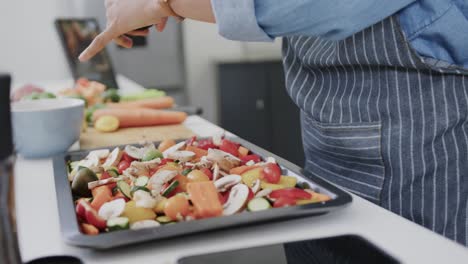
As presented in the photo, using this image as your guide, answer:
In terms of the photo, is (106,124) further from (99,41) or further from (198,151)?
(198,151)

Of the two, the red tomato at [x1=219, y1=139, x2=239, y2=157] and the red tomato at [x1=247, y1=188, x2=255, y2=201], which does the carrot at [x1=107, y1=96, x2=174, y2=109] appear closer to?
the red tomato at [x1=219, y1=139, x2=239, y2=157]

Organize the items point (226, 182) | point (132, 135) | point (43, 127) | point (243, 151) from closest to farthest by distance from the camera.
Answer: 1. point (226, 182)
2. point (243, 151)
3. point (43, 127)
4. point (132, 135)

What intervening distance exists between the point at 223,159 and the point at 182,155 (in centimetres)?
8

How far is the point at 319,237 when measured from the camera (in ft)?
1.92

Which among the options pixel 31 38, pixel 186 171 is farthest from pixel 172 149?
pixel 31 38

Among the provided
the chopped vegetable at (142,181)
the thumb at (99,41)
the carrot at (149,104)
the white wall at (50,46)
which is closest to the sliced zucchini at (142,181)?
the chopped vegetable at (142,181)

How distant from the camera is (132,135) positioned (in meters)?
1.32

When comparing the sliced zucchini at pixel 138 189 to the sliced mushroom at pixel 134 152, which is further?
the sliced mushroom at pixel 134 152

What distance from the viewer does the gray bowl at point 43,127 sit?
1045 mm

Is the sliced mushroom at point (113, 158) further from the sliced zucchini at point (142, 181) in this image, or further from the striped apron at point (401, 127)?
the striped apron at point (401, 127)

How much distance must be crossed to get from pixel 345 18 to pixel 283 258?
38 cm

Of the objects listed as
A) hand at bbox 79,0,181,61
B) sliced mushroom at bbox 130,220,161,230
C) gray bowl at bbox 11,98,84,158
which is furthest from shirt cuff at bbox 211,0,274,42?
gray bowl at bbox 11,98,84,158

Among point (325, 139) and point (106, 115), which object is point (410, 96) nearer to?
point (325, 139)

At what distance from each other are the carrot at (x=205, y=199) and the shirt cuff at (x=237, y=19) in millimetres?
241
